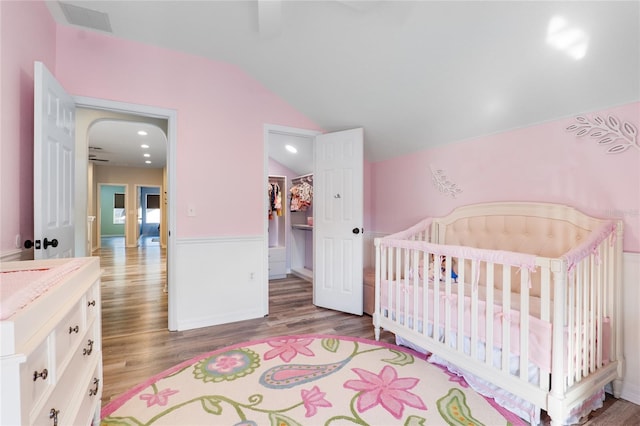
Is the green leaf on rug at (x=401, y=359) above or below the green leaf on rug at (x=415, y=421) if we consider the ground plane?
above

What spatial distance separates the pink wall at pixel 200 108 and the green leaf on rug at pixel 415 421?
205 centimetres

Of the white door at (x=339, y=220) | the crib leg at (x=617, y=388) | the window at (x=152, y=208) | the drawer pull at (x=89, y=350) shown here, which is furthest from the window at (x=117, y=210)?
the crib leg at (x=617, y=388)

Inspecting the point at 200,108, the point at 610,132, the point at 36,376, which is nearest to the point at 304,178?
the point at 200,108

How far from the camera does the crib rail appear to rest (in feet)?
4.62

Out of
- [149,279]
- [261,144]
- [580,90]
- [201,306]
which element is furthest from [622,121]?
[149,279]

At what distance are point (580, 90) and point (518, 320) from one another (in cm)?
140

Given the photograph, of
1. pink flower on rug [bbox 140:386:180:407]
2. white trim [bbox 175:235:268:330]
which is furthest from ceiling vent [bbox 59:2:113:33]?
pink flower on rug [bbox 140:386:180:407]

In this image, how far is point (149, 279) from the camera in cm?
456

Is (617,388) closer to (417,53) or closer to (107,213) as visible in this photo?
(417,53)

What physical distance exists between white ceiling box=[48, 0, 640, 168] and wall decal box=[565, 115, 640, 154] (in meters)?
0.08

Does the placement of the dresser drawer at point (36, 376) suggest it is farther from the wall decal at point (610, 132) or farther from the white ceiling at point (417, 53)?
the wall decal at point (610, 132)

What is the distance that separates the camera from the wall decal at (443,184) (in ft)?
8.81

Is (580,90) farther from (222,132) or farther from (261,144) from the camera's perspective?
(222,132)

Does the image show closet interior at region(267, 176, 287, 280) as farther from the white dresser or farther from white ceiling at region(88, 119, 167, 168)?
the white dresser
